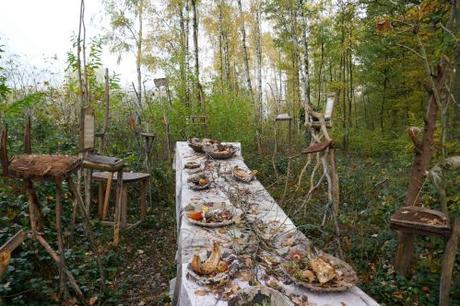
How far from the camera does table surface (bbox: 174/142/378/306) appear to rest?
1.93 meters

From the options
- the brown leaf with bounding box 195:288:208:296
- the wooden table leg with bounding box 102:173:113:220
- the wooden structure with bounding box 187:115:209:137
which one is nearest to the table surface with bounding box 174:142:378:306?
the brown leaf with bounding box 195:288:208:296

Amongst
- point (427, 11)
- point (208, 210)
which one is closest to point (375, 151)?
point (427, 11)

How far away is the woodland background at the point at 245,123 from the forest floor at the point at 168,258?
0.01 meters

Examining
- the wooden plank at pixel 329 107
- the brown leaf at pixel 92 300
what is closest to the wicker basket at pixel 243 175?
the wooden plank at pixel 329 107

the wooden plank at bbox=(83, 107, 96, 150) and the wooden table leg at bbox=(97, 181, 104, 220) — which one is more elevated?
the wooden plank at bbox=(83, 107, 96, 150)

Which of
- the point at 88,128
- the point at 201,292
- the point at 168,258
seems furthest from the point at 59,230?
the point at 168,258

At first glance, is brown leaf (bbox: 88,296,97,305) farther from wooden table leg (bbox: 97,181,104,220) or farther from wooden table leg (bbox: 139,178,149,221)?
wooden table leg (bbox: 139,178,149,221)

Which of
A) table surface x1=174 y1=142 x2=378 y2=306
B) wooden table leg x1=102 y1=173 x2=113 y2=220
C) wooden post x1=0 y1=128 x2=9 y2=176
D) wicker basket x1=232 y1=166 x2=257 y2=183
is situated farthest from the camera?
wooden table leg x1=102 y1=173 x2=113 y2=220

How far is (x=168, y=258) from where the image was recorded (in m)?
4.46

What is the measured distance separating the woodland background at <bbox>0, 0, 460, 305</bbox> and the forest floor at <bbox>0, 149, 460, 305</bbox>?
14 mm

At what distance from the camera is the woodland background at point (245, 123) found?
343 centimetres

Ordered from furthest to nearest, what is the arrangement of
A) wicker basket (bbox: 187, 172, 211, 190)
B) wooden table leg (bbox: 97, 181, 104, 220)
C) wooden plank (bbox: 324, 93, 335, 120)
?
wooden table leg (bbox: 97, 181, 104, 220) < wicker basket (bbox: 187, 172, 211, 190) < wooden plank (bbox: 324, 93, 335, 120)

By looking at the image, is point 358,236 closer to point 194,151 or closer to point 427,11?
point 194,151

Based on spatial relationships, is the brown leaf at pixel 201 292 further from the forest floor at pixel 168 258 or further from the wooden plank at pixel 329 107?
the wooden plank at pixel 329 107
